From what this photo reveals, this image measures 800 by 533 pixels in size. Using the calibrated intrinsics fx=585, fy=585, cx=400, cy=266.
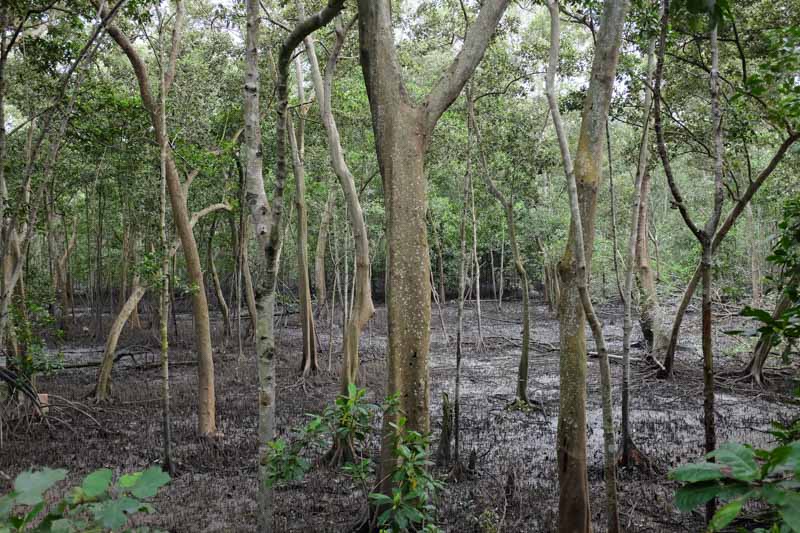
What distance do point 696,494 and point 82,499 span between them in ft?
3.95

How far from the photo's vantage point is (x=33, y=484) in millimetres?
1188

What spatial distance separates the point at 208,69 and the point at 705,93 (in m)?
8.65

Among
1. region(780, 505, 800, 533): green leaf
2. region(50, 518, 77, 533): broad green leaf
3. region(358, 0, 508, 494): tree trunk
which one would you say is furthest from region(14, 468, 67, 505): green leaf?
region(358, 0, 508, 494): tree trunk

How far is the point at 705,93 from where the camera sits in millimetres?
9492

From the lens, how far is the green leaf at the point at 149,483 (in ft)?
3.93

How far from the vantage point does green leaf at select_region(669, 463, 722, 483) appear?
39.0 inches

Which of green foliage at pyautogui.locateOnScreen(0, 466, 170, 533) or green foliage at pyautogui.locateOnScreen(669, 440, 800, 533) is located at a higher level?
green foliage at pyautogui.locateOnScreen(669, 440, 800, 533)

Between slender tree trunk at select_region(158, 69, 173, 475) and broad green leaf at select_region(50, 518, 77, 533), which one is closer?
broad green leaf at select_region(50, 518, 77, 533)

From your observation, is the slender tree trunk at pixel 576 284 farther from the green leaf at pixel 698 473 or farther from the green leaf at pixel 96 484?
the green leaf at pixel 96 484

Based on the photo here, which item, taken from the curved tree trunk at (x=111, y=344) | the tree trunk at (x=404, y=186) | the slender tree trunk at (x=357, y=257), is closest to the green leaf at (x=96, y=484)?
the tree trunk at (x=404, y=186)

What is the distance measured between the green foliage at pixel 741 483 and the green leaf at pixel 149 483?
100cm

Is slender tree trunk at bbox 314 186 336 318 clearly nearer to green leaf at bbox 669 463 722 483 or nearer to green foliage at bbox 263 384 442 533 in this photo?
green foliage at bbox 263 384 442 533

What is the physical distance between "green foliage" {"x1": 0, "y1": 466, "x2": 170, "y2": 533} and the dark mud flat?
3.55 m

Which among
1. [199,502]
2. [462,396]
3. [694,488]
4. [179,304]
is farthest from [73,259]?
[694,488]
